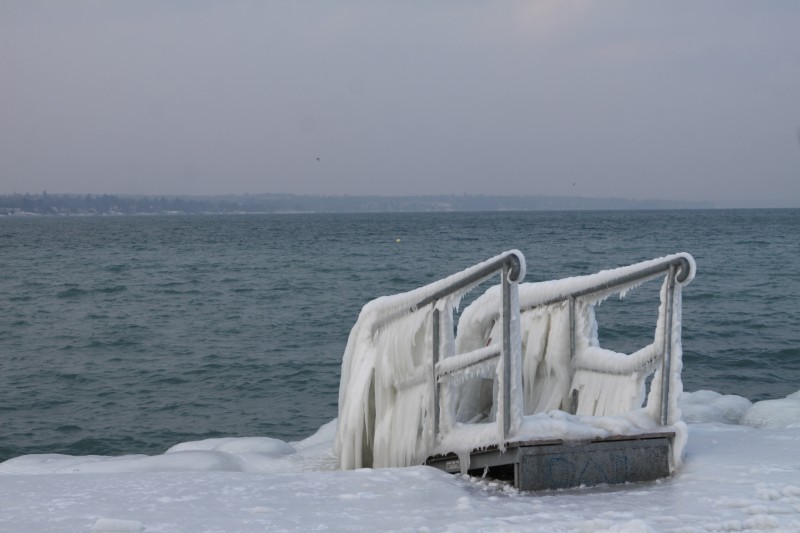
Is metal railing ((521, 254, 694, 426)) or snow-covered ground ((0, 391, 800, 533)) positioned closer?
Answer: snow-covered ground ((0, 391, 800, 533))

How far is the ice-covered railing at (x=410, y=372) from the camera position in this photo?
6.12 meters

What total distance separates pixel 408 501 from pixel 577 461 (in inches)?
48.2

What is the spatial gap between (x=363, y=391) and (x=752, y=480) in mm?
2951

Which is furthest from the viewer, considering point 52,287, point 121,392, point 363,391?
point 52,287

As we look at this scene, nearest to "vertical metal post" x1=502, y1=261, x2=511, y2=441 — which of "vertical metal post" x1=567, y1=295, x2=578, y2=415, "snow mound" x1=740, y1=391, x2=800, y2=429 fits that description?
"vertical metal post" x1=567, y1=295, x2=578, y2=415

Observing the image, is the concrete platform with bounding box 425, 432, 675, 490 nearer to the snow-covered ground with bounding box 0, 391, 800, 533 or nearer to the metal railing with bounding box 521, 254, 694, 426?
the snow-covered ground with bounding box 0, 391, 800, 533

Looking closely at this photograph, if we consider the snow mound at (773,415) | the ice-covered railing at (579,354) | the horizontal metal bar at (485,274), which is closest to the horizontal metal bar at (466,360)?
the horizontal metal bar at (485,274)

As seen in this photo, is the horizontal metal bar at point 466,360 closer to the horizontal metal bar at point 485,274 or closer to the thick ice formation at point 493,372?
the thick ice formation at point 493,372

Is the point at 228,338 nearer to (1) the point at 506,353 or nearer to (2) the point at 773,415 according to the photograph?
(2) the point at 773,415

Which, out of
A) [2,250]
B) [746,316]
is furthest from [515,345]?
[2,250]

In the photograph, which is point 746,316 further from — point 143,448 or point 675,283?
point 675,283

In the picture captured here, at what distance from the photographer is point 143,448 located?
→ 13609mm

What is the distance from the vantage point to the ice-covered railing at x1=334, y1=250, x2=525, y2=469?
20.1ft

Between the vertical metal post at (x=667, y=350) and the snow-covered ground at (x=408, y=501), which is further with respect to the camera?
the vertical metal post at (x=667, y=350)
